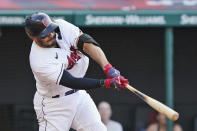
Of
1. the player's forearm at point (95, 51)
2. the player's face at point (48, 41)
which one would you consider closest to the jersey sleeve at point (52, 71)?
the player's face at point (48, 41)

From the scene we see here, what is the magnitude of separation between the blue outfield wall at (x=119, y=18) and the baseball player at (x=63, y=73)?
6.60 ft

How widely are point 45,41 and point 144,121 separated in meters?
3.37

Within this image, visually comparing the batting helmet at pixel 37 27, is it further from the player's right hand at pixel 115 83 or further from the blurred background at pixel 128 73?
the blurred background at pixel 128 73

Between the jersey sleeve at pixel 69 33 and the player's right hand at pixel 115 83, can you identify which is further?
the jersey sleeve at pixel 69 33

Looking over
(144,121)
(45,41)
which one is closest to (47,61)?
(45,41)

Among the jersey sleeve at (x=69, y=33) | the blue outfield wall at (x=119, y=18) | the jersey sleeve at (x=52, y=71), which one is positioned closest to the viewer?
Result: the jersey sleeve at (x=52, y=71)

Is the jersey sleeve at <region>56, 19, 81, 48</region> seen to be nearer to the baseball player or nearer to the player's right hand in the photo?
the baseball player

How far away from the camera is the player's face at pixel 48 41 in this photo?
4.04 metres

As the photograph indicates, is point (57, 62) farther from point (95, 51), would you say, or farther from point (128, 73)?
point (128, 73)

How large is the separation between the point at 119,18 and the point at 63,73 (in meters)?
2.41

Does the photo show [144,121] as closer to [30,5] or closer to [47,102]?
[30,5]

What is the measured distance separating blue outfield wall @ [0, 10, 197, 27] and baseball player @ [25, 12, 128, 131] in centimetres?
201

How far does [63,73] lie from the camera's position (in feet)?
13.4

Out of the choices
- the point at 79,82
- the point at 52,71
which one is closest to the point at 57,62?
the point at 52,71
